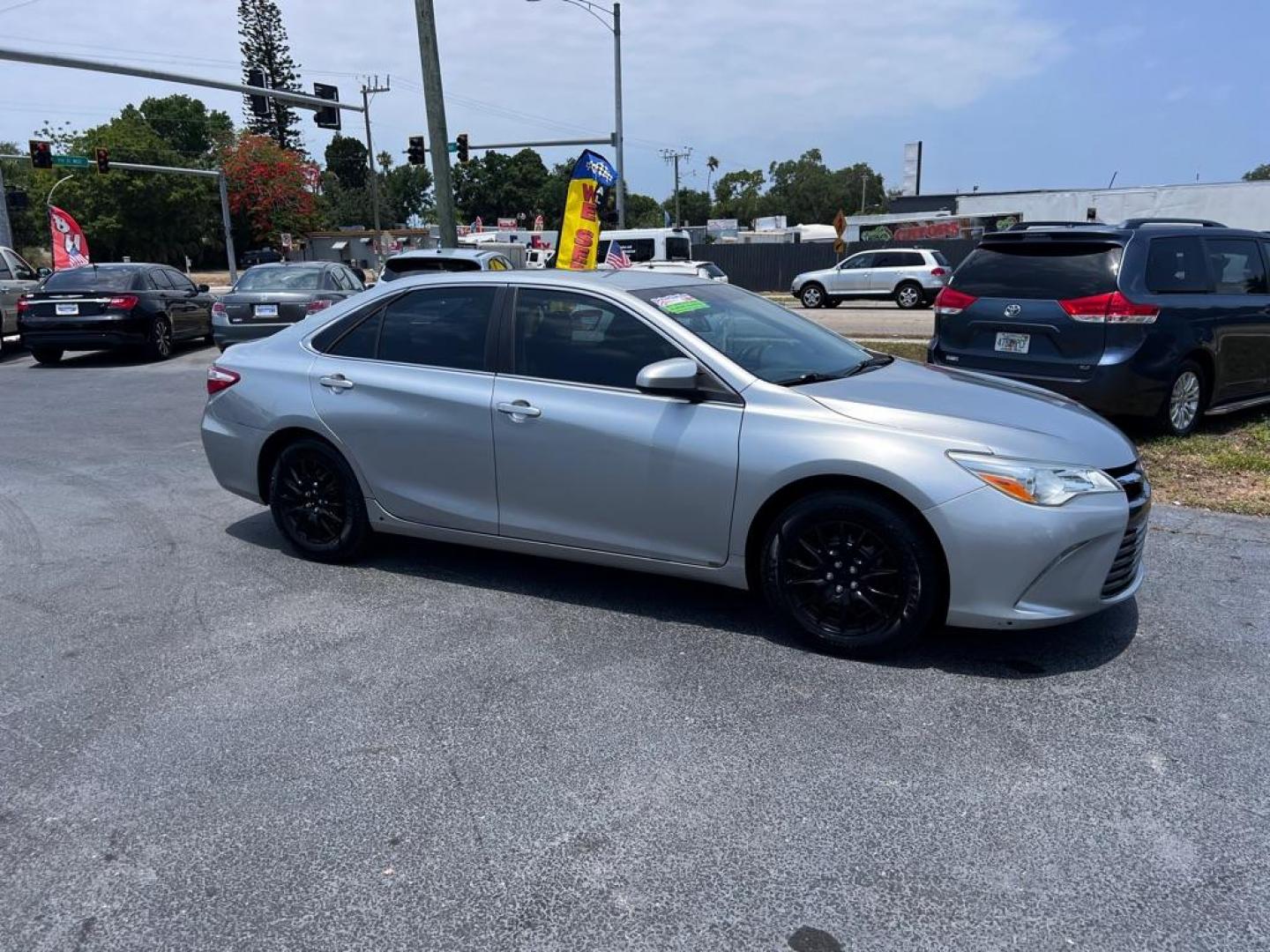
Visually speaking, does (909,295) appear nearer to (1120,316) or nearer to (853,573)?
(1120,316)

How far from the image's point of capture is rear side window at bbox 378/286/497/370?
16.3 feet

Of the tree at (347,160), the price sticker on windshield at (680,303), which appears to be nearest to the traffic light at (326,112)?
the price sticker on windshield at (680,303)

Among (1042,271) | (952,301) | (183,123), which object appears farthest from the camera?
(183,123)

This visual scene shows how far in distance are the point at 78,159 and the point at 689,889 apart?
37.2 metres

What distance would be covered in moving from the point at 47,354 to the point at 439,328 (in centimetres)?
1290

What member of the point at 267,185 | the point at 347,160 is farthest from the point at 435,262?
the point at 347,160

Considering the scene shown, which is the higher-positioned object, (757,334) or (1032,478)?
(757,334)

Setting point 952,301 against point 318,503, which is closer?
point 318,503

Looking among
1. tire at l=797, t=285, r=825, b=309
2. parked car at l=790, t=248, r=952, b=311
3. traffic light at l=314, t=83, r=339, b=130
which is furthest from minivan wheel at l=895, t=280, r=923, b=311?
traffic light at l=314, t=83, r=339, b=130

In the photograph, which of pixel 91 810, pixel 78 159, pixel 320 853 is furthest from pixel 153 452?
pixel 78 159

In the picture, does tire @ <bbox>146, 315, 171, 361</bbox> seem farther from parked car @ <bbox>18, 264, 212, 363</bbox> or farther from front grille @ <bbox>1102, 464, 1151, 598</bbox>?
front grille @ <bbox>1102, 464, 1151, 598</bbox>

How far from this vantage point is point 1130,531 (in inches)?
158

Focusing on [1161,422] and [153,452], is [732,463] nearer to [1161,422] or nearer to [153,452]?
[1161,422]

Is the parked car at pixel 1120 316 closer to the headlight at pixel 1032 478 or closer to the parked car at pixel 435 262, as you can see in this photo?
the headlight at pixel 1032 478
